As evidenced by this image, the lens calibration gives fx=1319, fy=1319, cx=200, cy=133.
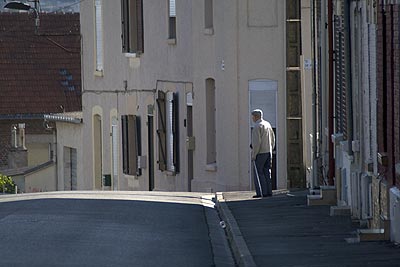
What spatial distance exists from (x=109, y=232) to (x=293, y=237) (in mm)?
2364

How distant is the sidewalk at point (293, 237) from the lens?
13797 mm

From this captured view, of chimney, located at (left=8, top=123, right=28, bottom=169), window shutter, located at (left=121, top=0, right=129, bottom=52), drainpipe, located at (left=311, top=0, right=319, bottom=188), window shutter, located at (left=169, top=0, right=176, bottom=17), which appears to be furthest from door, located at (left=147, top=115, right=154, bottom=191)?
chimney, located at (left=8, top=123, right=28, bottom=169)

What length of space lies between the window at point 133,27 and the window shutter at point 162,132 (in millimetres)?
1908

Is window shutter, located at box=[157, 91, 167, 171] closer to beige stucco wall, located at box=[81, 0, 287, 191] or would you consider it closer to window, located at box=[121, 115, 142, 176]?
beige stucco wall, located at box=[81, 0, 287, 191]

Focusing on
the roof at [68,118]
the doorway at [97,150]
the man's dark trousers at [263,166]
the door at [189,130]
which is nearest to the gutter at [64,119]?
the roof at [68,118]

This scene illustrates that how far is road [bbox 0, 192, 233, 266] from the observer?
1423 centimetres

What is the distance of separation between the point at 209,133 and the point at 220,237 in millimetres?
12016

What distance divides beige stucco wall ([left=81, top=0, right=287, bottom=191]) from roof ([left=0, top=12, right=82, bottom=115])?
16830mm

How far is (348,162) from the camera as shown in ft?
62.0

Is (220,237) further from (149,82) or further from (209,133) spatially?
(149,82)

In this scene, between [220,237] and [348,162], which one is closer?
[220,237]

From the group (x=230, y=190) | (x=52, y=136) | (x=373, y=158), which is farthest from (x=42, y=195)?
(x=52, y=136)

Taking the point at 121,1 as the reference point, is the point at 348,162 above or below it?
below

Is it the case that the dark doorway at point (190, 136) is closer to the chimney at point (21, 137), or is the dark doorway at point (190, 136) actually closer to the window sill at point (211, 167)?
the window sill at point (211, 167)
